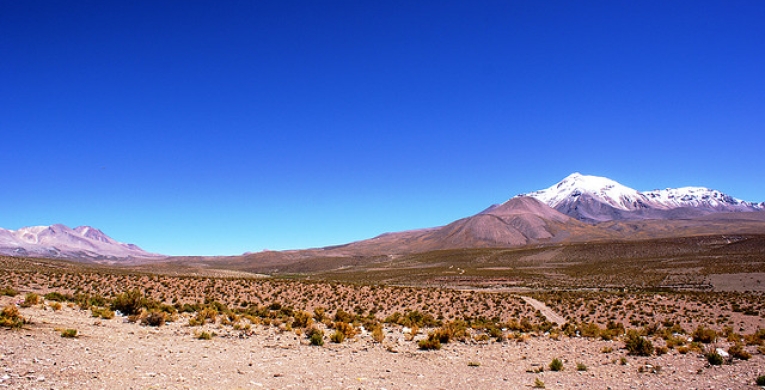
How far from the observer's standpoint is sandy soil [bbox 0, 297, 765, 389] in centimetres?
844

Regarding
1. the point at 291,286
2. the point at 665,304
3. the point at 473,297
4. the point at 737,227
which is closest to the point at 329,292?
the point at 291,286

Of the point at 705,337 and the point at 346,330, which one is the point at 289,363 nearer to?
the point at 346,330

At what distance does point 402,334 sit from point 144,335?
9.08m

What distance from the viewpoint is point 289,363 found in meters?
11.0

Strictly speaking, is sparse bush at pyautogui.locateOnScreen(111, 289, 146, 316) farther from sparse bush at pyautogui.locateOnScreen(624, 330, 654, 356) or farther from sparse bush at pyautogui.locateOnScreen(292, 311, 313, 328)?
sparse bush at pyautogui.locateOnScreen(624, 330, 654, 356)

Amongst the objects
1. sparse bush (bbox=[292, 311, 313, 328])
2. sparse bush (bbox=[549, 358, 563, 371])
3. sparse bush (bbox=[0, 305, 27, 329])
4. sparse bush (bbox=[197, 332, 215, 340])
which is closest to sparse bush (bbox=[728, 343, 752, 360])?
sparse bush (bbox=[549, 358, 563, 371])

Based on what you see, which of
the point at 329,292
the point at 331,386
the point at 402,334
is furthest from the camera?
the point at 329,292

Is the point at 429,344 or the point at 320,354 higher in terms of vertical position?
the point at 320,354

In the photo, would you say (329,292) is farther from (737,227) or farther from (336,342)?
(737,227)

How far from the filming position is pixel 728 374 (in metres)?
10.8

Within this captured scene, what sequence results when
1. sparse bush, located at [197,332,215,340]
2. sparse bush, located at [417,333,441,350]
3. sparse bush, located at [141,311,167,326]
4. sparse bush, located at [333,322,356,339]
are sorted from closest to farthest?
sparse bush, located at [197,332,215,340] → sparse bush, located at [417,333,441,350] → sparse bush, located at [141,311,167,326] → sparse bush, located at [333,322,356,339]

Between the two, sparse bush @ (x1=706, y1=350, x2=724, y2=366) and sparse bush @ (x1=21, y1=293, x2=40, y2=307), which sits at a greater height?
sparse bush @ (x1=21, y1=293, x2=40, y2=307)

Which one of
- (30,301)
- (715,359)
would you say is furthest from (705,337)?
(30,301)

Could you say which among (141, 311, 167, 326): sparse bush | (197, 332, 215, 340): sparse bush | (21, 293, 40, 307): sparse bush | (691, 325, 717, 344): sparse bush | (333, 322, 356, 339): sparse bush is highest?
(21, 293, 40, 307): sparse bush
